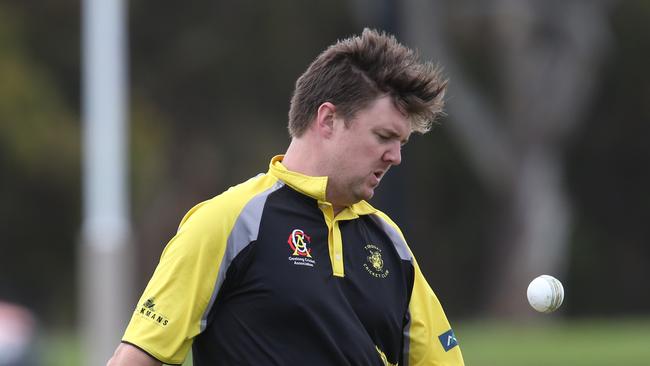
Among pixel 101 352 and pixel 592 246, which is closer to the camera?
pixel 101 352

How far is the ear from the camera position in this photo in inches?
203

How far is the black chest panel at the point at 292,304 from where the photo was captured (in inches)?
195

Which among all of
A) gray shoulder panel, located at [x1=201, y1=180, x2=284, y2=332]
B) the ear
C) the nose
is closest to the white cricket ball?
the nose

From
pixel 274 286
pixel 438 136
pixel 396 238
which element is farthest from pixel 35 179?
pixel 274 286

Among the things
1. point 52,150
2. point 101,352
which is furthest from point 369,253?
point 52,150

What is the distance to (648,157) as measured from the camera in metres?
35.9

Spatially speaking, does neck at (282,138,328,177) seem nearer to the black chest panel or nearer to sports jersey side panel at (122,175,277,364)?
the black chest panel

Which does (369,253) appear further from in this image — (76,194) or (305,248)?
(76,194)

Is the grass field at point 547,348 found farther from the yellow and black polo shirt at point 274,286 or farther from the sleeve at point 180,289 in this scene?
the sleeve at point 180,289

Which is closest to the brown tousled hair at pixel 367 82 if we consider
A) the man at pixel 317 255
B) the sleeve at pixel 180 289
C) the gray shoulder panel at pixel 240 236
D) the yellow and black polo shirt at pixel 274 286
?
the man at pixel 317 255

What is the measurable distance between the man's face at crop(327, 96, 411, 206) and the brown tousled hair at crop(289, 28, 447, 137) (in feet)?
0.11

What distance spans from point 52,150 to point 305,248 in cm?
2760

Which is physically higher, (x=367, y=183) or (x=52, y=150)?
(x=52, y=150)

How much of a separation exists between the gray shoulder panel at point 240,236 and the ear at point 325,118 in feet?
1.20
